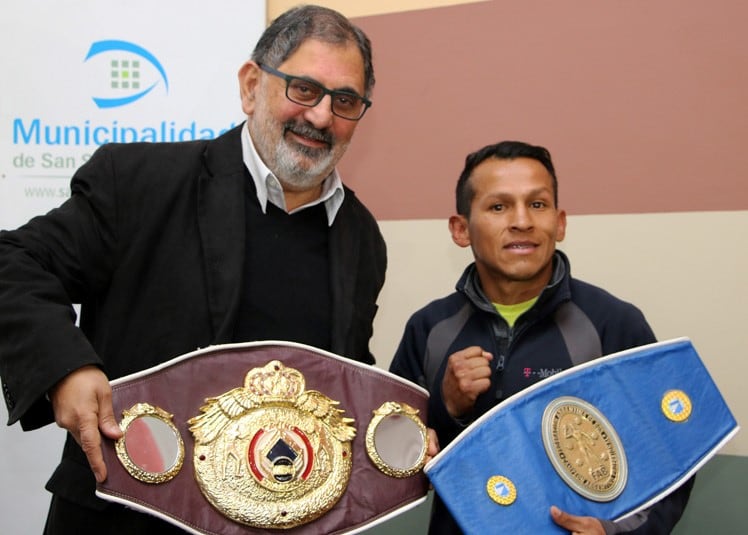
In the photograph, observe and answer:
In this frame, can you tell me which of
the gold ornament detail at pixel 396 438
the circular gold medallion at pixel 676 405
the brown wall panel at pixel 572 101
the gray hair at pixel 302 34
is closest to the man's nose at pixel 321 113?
the gray hair at pixel 302 34

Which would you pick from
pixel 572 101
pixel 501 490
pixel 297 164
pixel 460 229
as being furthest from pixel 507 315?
pixel 572 101

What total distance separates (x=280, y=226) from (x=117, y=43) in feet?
4.25

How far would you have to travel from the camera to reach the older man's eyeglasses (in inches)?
65.8

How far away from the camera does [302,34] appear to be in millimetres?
1701

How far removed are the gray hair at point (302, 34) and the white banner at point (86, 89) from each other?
844 millimetres

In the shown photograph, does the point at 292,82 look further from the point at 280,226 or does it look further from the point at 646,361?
the point at 646,361

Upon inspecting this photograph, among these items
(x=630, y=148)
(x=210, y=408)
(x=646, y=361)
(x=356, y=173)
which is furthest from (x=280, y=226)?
(x=630, y=148)

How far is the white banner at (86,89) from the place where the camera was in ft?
8.43

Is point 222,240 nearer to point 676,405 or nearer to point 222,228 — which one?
point 222,228

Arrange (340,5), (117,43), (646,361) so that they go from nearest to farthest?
(646,361) < (117,43) < (340,5)

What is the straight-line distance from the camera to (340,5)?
2.82 metres

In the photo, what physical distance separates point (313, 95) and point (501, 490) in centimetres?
93

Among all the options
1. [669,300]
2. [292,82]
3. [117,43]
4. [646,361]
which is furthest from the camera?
[117,43]

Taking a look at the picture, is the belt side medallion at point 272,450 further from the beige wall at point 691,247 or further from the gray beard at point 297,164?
the beige wall at point 691,247
